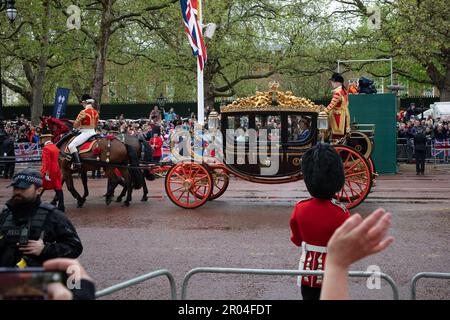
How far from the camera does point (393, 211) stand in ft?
38.7

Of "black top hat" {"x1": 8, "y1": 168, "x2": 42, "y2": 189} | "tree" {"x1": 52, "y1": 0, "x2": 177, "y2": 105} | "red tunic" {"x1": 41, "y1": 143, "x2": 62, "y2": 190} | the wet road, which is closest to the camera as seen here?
"black top hat" {"x1": 8, "y1": 168, "x2": 42, "y2": 189}

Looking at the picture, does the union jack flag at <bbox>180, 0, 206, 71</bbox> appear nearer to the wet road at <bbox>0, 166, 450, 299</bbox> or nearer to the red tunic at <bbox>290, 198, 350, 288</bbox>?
the wet road at <bbox>0, 166, 450, 299</bbox>

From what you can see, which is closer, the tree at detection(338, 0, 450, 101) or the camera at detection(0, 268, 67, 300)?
the camera at detection(0, 268, 67, 300)

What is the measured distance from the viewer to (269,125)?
11883mm

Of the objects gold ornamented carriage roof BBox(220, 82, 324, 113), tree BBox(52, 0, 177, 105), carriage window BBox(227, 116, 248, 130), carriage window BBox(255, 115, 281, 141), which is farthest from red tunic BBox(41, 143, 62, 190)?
tree BBox(52, 0, 177, 105)

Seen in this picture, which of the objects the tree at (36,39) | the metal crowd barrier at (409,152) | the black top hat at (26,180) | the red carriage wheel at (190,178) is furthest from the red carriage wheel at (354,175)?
the tree at (36,39)

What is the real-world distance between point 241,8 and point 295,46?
3464 mm

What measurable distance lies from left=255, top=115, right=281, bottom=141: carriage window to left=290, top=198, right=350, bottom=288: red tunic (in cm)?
760

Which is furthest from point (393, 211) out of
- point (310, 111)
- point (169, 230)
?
point (169, 230)

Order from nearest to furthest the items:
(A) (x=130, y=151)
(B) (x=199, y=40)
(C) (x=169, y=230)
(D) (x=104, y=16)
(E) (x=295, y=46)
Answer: (C) (x=169, y=230), (A) (x=130, y=151), (B) (x=199, y=40), (D) (x=104, y=16), (E) (x=295, y=46)

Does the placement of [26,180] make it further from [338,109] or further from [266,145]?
[338,109]

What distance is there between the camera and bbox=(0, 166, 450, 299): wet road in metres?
6.74

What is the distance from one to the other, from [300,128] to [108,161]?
3947 mm
